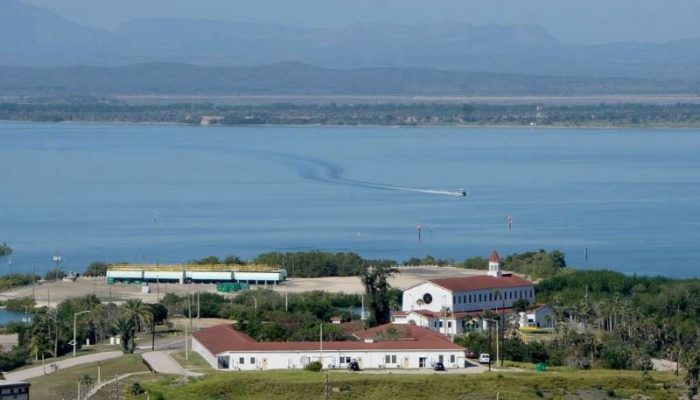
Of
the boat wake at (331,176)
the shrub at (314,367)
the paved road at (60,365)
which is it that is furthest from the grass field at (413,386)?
the boat wake at (331,176)

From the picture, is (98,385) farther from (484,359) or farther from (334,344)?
(484,359)

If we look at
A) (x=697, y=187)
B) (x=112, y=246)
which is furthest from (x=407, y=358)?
(x=697, y=187)

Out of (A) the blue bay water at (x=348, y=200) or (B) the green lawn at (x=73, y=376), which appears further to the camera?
(A) the blue bay water at (x=348, y=200)

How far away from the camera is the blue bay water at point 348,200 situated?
61656 mm

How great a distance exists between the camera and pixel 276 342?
3394cm

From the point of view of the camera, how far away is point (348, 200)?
78250mm

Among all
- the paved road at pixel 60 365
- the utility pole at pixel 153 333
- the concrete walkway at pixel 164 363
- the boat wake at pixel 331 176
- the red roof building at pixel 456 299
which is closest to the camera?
the concrete walkway at pixel 164 363

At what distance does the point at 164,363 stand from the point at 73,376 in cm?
166

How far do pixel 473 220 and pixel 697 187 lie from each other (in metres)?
21.2

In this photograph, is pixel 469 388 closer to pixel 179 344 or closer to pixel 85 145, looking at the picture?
pixel 179 344

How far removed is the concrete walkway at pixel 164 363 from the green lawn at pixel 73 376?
18 centimetres

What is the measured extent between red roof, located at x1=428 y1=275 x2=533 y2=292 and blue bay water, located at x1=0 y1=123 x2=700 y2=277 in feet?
38.3

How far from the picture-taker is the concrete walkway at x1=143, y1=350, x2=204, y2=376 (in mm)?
31953

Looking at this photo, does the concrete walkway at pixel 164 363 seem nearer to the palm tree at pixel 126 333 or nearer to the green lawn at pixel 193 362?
the green lawn at pixel 193 362
